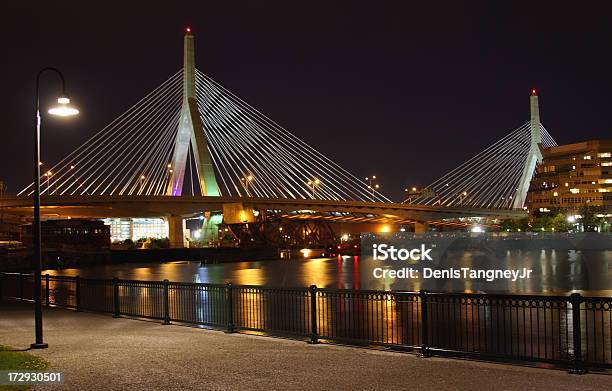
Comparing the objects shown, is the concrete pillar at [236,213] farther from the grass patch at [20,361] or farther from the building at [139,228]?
the building at [139,228]

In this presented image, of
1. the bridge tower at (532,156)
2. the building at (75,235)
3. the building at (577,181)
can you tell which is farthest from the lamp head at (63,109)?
the building at (577,181)

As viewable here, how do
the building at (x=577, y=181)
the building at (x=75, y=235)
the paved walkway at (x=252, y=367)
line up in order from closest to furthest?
the paved walkway at (x=252, y=367)
the building at (x=75, y=235)
the building at (x=577, y=181)

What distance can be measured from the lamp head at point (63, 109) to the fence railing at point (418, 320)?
451cm

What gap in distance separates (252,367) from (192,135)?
5963 cm

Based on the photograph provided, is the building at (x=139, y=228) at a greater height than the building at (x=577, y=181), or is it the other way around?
the building at (x=577, y=181)

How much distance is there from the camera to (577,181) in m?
154

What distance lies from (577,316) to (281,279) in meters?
27.1

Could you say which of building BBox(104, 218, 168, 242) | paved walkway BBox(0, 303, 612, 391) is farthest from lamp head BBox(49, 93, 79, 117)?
building BBox(104, 218, 168, 242)

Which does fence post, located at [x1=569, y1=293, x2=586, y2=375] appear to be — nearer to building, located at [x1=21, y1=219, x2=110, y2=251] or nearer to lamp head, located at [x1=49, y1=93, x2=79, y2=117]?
lamp head, located at [x1=49, y1=93, x2=79, y2=117]

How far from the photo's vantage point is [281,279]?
37094 millimetres

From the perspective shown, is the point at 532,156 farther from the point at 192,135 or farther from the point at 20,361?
the point at 20,361

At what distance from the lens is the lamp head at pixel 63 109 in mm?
14701

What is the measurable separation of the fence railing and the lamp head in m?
4.51

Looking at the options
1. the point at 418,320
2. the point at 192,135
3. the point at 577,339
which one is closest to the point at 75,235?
the point at 192,135
